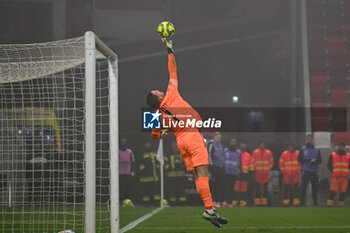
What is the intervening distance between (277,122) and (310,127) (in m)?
0.92

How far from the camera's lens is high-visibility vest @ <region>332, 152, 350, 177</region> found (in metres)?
12.2

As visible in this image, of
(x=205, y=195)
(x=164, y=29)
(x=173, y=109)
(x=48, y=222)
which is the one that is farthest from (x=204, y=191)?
(x=48, y=222)

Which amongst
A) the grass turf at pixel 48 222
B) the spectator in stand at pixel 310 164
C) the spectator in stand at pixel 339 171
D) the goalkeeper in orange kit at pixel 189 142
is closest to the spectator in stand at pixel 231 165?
the spectator in stand at pixel 310 164

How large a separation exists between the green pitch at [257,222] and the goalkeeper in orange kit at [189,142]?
130cm

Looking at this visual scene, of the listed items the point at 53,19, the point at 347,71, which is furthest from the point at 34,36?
the point at 347,71

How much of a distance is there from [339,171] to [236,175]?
241cm

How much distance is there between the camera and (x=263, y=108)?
14953mm

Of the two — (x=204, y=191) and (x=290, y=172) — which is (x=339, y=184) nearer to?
(x=290, y=172)

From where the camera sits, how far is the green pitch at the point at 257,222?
22.3 ft

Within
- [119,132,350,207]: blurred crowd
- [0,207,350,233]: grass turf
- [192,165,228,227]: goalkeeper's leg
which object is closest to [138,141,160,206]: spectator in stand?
[119,132,350,207]: blurred crowd

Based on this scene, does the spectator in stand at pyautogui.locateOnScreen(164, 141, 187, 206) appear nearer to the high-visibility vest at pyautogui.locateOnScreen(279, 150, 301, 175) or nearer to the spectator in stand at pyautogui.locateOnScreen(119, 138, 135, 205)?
the spectator in stand at pyautogui.locateOnScreen(119, 138, 135, 205)

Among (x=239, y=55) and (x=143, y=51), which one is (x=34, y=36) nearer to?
(x=143, y=51)

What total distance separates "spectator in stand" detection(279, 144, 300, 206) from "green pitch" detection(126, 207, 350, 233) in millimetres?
2772

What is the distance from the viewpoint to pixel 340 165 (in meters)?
12.2
